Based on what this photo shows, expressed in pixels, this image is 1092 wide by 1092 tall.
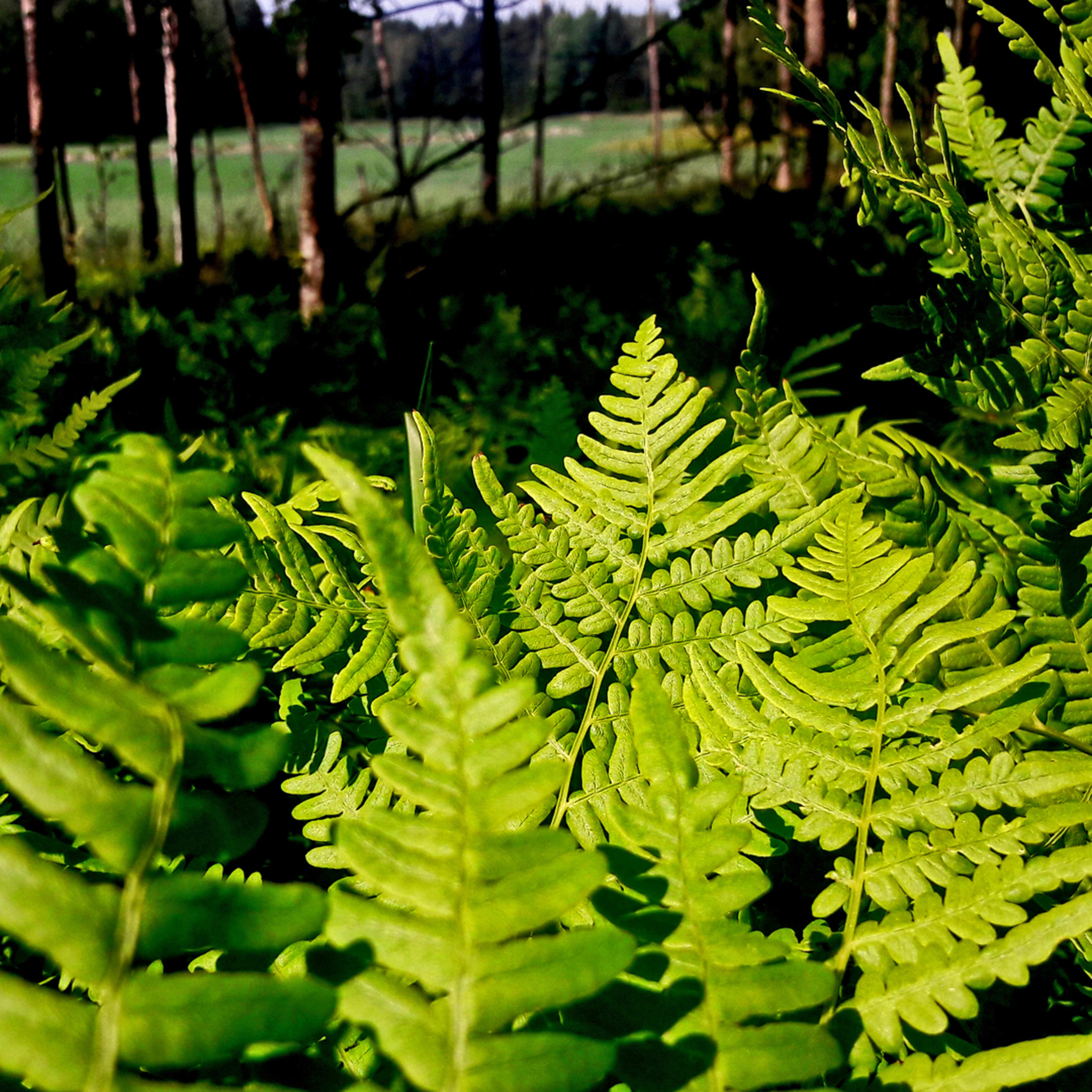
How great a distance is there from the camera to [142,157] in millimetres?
9773

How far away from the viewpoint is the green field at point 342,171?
11.9 m

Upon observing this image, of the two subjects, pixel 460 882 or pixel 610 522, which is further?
pixel 610 522

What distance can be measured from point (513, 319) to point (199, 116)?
42.0 feet

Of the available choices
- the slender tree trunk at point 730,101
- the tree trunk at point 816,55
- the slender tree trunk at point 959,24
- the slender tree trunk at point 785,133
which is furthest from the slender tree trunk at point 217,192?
Answer: the slender tree trunk at point 959,24

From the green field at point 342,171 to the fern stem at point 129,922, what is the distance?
1084 mm

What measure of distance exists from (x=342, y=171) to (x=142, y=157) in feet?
71.9

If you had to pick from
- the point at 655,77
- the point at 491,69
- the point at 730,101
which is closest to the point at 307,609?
the point at 491,69

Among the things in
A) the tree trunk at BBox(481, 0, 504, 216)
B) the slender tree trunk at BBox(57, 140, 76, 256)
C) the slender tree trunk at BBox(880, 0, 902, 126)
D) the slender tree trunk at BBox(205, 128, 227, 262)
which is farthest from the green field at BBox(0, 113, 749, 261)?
the slender tree trunk at BBox(880, 0, 902, 126)

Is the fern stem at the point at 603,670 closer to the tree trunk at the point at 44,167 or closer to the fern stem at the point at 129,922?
the fern stem at the point at 129,922

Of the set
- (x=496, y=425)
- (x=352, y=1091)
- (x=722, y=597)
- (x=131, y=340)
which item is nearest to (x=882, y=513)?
(x=722, y=597)

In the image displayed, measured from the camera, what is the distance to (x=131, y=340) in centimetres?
293

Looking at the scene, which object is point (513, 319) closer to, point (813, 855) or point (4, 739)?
point (813, 855)

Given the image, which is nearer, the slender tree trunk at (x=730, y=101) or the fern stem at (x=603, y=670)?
the fern stem at (x=603, y=670)

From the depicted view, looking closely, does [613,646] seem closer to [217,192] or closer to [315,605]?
[315,605]
